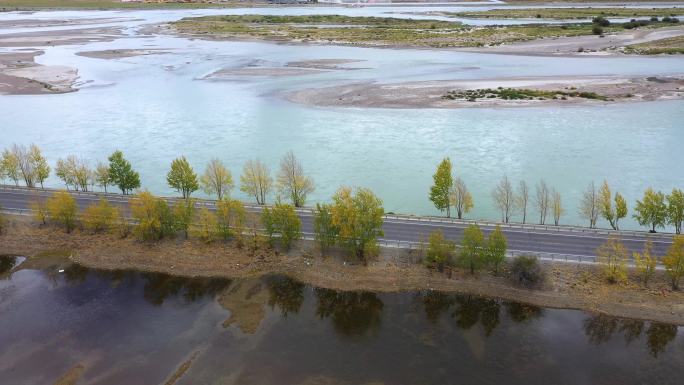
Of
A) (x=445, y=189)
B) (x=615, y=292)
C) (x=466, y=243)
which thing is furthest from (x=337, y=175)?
(x=615, y=292)

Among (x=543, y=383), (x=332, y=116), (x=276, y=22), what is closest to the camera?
(x=543, y=383)

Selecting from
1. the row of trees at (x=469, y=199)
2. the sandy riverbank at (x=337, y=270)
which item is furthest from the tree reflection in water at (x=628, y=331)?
the row of trees at (x=469, y=199)

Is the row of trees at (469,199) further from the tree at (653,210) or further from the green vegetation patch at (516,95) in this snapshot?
the green vegetation patch at (516,95)

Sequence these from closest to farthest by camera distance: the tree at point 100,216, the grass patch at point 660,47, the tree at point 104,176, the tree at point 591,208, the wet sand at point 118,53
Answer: the tree at point 591,208 → the tree at point 100,216 → the tree at point 104,176 → the grass patch at point 660,47 → the wet sand at point 118,53

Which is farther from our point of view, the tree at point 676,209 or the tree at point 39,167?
the tree at point 39,167

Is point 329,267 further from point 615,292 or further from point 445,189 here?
point 615,292

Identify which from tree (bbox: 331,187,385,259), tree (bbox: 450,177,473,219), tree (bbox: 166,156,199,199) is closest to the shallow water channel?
tree (bbox: 331,187,385,259)
